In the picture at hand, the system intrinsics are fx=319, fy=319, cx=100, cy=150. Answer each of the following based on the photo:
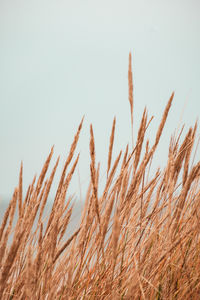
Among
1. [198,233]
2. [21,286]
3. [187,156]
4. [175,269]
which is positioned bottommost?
[21,286]

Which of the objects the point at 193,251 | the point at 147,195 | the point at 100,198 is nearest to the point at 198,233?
the point at 193,251

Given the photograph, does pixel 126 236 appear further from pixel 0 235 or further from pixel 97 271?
pixel 0 235

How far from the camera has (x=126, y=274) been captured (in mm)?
815

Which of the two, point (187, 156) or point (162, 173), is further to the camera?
point (162, 173)

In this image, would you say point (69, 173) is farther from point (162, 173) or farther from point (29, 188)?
point (162, 173)

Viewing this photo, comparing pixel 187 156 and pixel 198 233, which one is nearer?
pixel 187 156

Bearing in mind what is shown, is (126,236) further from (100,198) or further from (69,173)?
(69,173)

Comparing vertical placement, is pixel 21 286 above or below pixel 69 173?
below

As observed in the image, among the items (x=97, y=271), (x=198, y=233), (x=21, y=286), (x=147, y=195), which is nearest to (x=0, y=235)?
(x=21, y=286)

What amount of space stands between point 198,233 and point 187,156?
26 centimetres

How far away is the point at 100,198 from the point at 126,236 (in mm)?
132

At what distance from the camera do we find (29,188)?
948 mm

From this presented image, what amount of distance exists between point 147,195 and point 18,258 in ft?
1.42

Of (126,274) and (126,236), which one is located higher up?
(126,236)
